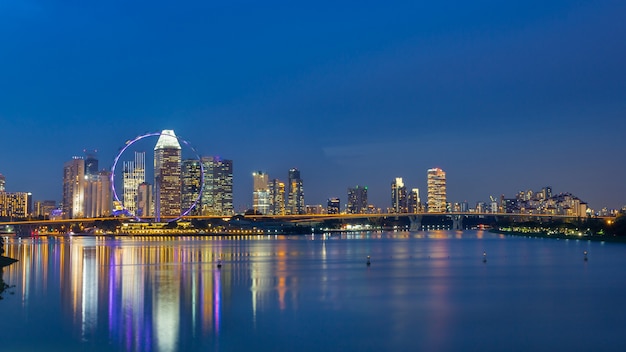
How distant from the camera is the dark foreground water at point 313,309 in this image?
84.0ft

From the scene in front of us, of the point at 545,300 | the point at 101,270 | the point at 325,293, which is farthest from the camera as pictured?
the point at 101,270

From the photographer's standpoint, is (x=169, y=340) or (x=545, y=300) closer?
(x=169, y=340)

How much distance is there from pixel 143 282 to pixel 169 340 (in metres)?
20.9

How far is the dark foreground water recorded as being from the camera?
25.6m

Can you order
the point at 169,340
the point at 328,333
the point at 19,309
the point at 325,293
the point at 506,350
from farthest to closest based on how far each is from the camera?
the point at 325,293, the point at 19,309, the point at 328,333, the point at 169,340, the point at 506,350

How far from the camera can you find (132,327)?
93.6 feet

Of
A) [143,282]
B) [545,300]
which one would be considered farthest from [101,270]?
[545,300]

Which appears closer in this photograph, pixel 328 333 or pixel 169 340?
pixel 169 340

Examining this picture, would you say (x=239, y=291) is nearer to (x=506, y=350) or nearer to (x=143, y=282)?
(x=143, y=282)

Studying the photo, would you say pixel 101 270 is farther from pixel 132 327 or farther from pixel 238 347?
pixel 238 347

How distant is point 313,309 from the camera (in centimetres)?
3400

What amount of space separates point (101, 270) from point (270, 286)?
58.9 ft

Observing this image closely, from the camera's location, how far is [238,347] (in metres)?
24.5

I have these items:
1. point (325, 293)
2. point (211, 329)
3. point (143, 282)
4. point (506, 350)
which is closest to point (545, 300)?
point (325, 293)
